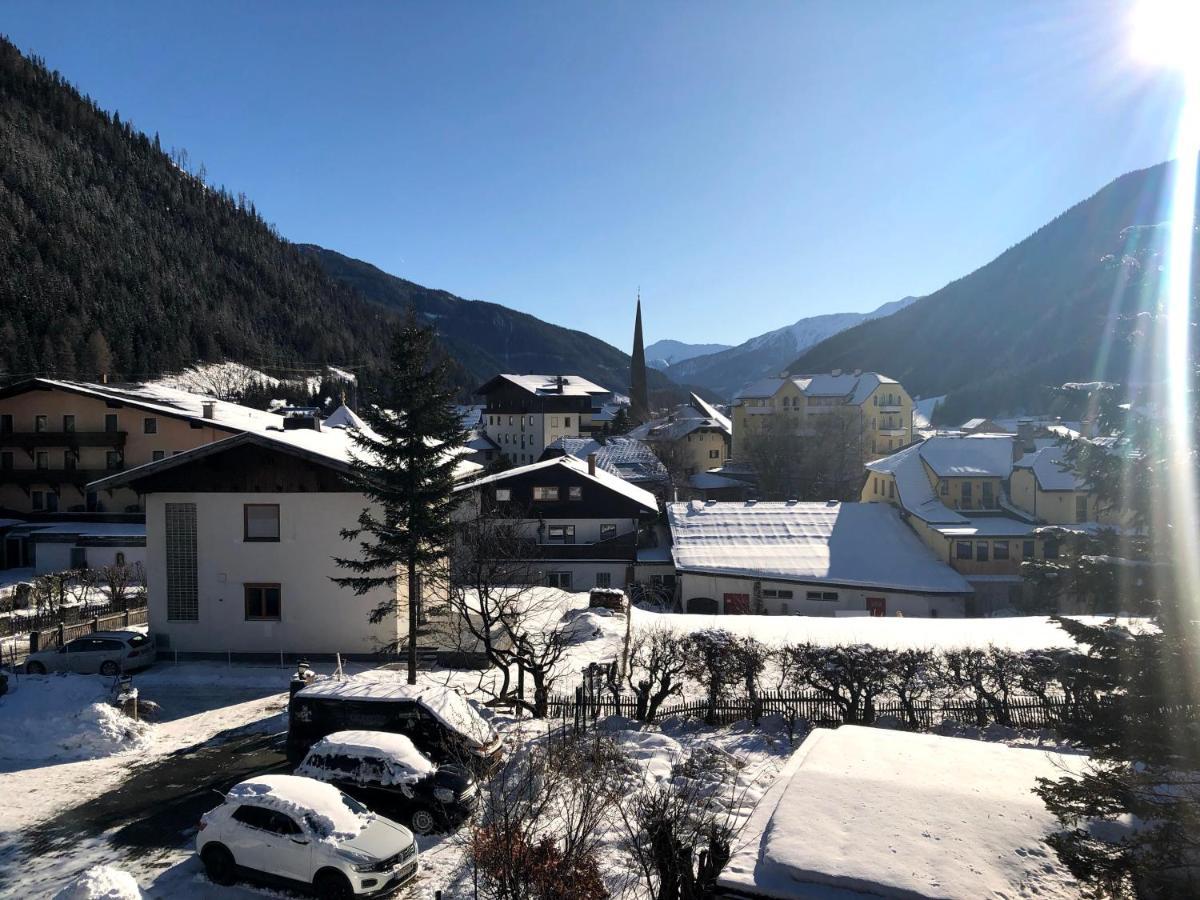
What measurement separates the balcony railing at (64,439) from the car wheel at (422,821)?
42358 millimetres

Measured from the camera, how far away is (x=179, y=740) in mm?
16453

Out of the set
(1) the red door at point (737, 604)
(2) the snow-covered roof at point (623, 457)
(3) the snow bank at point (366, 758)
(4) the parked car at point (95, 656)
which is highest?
(2) the snow-covered roof at point (623, 457)

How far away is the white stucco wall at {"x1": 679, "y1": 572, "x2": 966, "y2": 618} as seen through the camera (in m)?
35.2

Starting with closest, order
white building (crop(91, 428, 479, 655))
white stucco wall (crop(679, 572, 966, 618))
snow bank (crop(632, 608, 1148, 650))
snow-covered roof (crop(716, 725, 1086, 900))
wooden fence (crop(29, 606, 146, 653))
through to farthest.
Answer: snow-covered roof (crop(716, 725, 1086, 900)), snow bank (crop(632, 608, 1148, 650)), white building (crop(91, 428, 479, 655)), wooden fence (crop(29, 606, 146, 653)), white stucco wall (crop(679, 572, 966, 618))

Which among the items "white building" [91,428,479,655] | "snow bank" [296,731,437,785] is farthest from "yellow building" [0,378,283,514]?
"snow bank" [296,731,437,785]

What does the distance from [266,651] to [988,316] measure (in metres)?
201

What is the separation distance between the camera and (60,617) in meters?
27.0

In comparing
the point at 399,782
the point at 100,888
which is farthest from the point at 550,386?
the point at 100,888

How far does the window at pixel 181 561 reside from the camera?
2303cm

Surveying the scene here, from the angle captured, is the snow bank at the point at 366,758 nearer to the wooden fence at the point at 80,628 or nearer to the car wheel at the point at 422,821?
the car wheel at the point at 422,821

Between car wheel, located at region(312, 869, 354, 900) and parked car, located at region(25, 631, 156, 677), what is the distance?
1553 cm

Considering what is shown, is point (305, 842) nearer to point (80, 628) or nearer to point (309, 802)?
point (309, 802)

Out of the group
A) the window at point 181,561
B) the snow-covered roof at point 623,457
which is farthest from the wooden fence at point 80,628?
the snow-covered roof at point 623,457

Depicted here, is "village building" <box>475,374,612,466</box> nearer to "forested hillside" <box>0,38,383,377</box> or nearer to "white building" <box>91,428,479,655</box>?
"forested hillside" <box>0,38,383,377</box>
